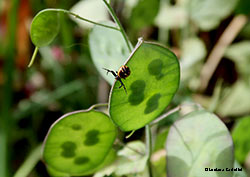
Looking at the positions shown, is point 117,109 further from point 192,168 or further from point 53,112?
point 53,112

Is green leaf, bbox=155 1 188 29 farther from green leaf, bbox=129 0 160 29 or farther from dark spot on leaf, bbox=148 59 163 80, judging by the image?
dark spot on leaf, bbox=148 59 163 80

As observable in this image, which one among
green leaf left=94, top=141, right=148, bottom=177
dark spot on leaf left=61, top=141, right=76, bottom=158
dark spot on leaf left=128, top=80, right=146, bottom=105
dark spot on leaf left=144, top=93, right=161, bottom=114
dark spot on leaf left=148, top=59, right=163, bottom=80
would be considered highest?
dark spot on leaf left=148, top=59, right=163, bottom=80

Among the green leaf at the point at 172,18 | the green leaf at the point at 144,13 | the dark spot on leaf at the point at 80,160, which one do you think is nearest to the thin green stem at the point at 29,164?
the dark spot on leaf at the point at 80,160

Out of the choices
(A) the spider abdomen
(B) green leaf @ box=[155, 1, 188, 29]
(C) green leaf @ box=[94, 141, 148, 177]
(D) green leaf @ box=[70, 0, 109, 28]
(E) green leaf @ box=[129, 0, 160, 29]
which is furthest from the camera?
(B) green leaf @ box=[155, 1, 188, 29]

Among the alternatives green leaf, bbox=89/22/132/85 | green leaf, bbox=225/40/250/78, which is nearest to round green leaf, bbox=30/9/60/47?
green leaf, bbox=89/22/132/85

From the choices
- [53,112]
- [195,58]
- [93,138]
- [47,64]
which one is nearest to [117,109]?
[93,138]

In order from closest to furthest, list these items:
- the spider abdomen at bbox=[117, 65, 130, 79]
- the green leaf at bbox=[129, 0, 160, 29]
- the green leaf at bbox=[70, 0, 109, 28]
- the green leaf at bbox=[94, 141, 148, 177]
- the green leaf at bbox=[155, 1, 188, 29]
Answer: the spider abdomen at bbox=[117, 65, 130, 79]
the green leaf at bbox=[94, 141, 148, 177]
the green leaf at bbox=[129, 0, 160, 29]
the green leaf at bbox=[70, 0, 109, 28]
the green leaf at bbox=[155, 1, 188, 29]
